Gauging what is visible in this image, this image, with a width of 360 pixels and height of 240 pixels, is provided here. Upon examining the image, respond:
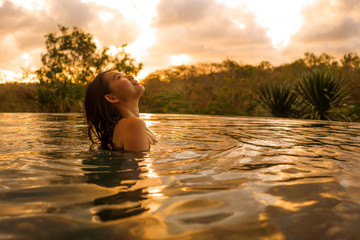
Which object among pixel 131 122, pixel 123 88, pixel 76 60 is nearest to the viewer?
pixel 131 122

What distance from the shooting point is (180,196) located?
152 cm

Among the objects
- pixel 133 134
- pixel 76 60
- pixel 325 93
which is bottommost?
pixel 133 134

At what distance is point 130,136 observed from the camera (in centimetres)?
287

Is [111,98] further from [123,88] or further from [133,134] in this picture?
[133,134]

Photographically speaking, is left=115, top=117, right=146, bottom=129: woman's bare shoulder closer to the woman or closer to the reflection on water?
the woman

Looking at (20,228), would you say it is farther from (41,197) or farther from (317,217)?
(317,217)

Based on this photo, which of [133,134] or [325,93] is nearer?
[133,134]

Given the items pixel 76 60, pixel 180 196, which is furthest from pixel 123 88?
pixel 76 60

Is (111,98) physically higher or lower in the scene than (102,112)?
higher

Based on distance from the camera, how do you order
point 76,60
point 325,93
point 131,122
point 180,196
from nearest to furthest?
point 180,196, point 131,122, point 325,93, point 76,60

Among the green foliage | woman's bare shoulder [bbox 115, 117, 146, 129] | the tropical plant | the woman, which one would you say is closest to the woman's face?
the woman

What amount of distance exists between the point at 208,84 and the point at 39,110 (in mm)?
8077

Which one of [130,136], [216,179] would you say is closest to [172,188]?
[216,179]

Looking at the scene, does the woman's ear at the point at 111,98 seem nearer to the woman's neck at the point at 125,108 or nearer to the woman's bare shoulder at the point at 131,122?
the woman's neck at the point at 125,108
